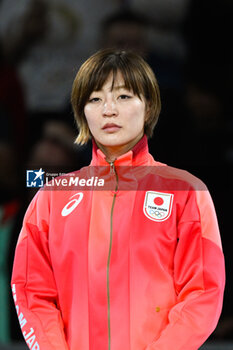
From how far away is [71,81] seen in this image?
1.98 m

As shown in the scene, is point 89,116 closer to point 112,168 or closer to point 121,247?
point 112,168

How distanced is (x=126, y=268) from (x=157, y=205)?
6.2 inches

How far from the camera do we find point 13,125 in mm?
2027

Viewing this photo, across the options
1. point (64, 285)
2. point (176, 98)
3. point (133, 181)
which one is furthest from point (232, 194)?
point (64, 285)

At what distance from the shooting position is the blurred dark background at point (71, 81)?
6.51ft

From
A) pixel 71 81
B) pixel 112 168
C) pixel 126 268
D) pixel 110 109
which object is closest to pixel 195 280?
pixel 126 268

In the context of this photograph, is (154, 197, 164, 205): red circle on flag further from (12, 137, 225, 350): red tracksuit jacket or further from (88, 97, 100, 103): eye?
(88, 97, 100, 103): eye

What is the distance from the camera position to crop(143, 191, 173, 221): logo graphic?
144 centimetres

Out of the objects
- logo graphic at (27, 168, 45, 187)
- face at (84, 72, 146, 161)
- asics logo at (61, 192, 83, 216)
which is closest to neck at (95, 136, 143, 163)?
face at (84, 72, 146, 161)

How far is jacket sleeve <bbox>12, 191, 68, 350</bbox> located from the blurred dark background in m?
0.42

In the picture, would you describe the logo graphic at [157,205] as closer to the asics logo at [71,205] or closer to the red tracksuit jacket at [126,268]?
the red tracksuit jacket at [126,268]

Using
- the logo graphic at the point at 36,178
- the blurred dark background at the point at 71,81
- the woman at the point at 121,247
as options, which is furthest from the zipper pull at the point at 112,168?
the blurred dark background at the point at 71,81

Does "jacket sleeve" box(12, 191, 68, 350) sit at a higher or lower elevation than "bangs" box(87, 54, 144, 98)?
lower

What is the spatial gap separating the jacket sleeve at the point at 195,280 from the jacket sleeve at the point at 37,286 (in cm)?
23
